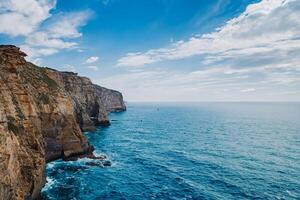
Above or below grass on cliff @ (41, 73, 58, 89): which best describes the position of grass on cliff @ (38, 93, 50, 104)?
below

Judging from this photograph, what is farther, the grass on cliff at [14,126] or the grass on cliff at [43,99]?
the grass on cliff at [43,99]

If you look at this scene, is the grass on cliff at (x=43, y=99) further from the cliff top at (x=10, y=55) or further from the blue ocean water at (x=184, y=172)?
the cliff top at (x=10, y=55)

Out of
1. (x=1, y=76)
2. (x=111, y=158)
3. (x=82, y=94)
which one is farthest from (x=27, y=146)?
(x=82, y=94)

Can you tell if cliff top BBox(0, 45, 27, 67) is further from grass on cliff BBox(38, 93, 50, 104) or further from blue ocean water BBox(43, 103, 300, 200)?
blue ocean water BBox(43, 103, 300, 200)

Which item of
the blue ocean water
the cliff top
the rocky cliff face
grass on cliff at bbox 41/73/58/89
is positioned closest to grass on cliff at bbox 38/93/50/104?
the rocky cliff face

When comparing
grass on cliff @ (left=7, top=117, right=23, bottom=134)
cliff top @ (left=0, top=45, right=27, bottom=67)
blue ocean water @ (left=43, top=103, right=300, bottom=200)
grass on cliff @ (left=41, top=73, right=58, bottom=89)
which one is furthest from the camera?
grass on cliff @ (left=41, top=73, right=58, bottom=89)

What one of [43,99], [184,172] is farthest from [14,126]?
[184,172]

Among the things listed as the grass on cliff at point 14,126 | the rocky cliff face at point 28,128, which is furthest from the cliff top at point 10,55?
the grass on cliff at point 14,126

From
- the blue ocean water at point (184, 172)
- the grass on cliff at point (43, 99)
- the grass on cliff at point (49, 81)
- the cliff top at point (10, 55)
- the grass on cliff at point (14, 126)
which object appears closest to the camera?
the grass on cliff at point (14, 126)

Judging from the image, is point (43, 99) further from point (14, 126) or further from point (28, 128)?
point (14, 126)
